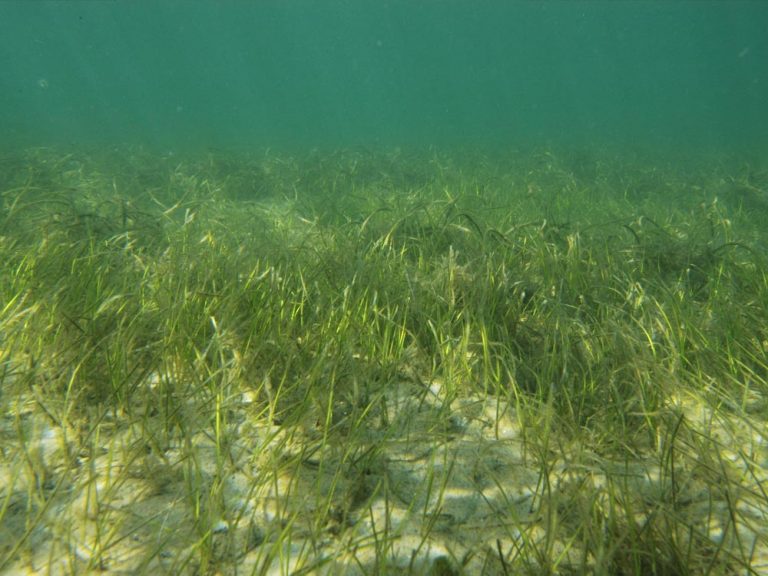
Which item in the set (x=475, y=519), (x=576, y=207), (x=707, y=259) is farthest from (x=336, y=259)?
(x=576, y=207)

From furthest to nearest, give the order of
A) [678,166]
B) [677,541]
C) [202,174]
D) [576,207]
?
[678,166]
[202,174]
[576,207]
[677,541]

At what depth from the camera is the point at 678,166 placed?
38.9 ft

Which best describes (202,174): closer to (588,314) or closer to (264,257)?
(264,257)

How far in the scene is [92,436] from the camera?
162 centimetres

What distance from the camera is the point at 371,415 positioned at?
1.83 m

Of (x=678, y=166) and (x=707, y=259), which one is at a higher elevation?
(x=707, y=259)

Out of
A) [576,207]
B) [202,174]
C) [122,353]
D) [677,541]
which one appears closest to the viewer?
[677,541]

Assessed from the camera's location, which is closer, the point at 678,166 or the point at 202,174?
the point at 202,174

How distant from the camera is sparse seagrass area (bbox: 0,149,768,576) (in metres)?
1.24

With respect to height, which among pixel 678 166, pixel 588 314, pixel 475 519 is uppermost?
pixel 475 519

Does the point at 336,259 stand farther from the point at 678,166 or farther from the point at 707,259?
the point at 678,166

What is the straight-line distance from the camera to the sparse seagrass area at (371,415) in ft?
4.08

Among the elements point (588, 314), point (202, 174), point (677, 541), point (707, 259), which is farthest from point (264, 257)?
point (202, 174)

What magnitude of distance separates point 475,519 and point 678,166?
13.9m
